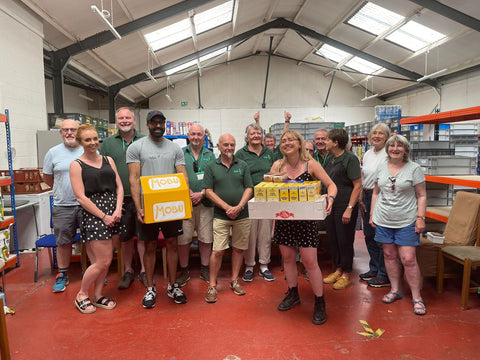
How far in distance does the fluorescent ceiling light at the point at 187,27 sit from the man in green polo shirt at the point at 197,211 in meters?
5.12

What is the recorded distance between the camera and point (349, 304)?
9.17 feet

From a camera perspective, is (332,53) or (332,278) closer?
(332,278)

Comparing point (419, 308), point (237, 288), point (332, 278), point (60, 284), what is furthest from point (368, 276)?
point (60, 284)

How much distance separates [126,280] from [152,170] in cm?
127

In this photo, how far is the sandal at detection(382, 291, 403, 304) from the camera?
9.16 feet

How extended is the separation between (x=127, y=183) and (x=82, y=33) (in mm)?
A: 4486

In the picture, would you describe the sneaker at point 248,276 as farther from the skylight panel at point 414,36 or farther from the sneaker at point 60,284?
the skylight panel at point 414,36

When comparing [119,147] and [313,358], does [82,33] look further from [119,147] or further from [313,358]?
[313,358]

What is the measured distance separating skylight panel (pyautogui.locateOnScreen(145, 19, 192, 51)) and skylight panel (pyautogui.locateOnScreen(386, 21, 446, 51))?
5495mm

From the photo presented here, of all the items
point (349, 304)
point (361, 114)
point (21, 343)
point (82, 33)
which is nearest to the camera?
point (21, 343)

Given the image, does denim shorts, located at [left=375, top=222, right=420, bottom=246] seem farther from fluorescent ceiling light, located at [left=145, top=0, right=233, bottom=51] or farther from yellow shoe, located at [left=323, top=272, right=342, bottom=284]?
fluorescent ceiling light, located at [left=145, top=0, right=233, bottom=51]

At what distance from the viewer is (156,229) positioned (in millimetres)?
2680

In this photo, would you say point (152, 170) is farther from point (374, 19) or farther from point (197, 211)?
point (374, 19)

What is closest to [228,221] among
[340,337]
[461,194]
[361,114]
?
[340,337]
